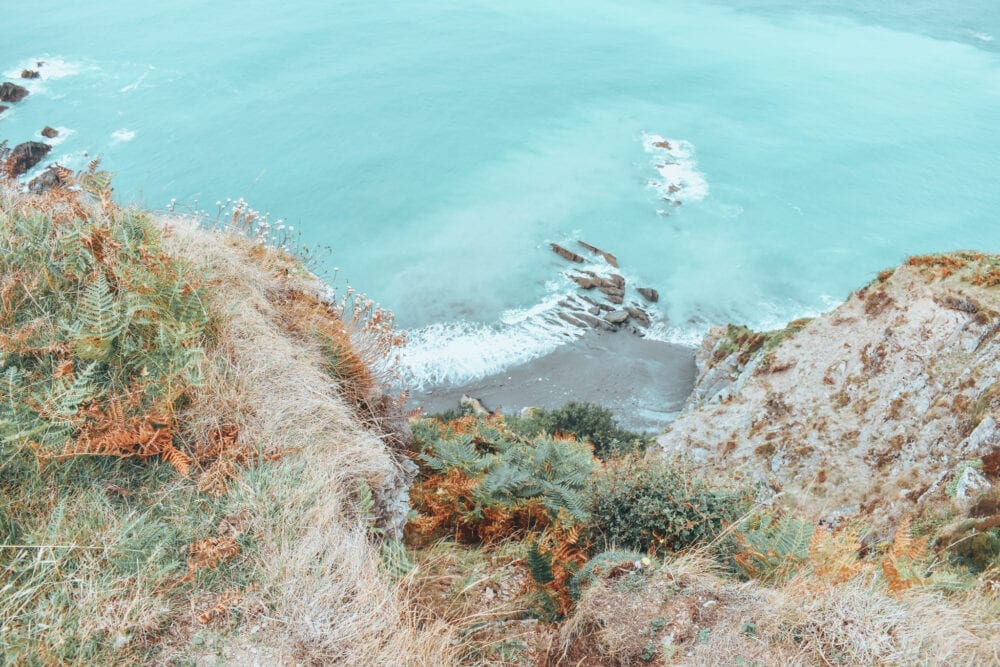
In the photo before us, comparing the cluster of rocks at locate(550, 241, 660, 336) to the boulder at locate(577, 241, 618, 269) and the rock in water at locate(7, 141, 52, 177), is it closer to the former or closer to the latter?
the boulder at locate(577, 241, 618, 269)

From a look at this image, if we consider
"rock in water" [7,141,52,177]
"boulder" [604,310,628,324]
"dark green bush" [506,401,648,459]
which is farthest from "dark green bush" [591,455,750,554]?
"rock in water" [7,141,52,177]

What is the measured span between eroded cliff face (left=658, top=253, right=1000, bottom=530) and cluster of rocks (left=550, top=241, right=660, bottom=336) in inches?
457

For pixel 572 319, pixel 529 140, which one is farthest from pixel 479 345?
pixel 529 140

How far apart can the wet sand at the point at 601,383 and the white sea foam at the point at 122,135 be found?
78.1 ft

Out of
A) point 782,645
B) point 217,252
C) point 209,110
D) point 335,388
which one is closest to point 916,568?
point 782,645

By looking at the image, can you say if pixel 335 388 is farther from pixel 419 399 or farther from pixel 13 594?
pixel 419 399

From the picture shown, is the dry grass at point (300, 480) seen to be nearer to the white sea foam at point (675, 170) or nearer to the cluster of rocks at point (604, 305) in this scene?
the cluster of rocks at point (604, 305)

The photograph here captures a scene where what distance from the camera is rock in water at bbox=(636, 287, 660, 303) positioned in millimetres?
25562

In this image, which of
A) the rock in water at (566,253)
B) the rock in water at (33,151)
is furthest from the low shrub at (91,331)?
the rock in water at (33,151)

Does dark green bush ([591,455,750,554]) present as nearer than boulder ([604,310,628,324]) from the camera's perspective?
Yes

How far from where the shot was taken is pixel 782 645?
360cm

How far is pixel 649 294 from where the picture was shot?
1006 inches

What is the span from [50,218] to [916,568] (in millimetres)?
7656

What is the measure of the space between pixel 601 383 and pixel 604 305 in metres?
4.56
